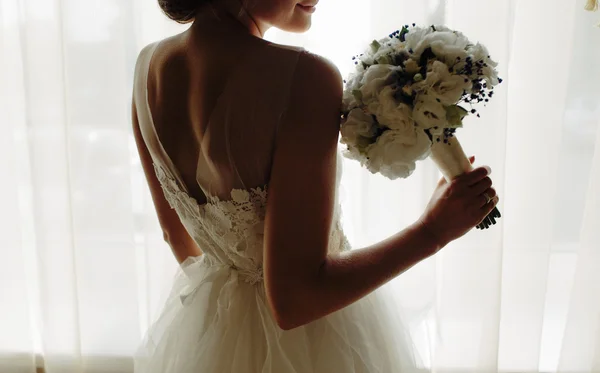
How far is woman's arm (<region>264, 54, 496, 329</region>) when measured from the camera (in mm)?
693

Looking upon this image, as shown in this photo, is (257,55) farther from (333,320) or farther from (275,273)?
(333,320)

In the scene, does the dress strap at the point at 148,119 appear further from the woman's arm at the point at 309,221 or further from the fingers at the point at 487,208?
the fingers at the point at 487,208

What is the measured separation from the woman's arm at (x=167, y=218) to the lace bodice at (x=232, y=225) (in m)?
0.10

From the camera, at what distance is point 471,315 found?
5.20 feet

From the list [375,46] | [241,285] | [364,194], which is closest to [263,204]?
[241,285]

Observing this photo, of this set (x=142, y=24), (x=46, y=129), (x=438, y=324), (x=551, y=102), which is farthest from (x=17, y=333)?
(x=551, y=102)

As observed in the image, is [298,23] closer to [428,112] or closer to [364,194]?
[428,112]

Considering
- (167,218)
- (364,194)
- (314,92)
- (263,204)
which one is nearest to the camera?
(314,92)

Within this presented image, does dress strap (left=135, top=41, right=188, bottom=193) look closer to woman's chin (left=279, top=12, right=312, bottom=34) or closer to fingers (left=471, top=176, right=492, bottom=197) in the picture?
woman's chin (left=279, top=12, right=312, bottom=34)

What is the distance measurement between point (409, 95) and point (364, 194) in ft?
2.74

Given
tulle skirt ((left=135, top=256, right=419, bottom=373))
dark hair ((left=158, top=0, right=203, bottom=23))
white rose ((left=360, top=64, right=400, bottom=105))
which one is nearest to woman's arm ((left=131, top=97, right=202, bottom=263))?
tulle skirt ((left=135, top=256, right=419, bottom=373))

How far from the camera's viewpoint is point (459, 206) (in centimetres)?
78

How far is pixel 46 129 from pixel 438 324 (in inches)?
53.2

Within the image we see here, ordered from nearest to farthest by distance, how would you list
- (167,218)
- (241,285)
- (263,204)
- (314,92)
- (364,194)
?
1. (314,92)
2. (263,204)
3. (241,285)
4. (167,218)
5. (364,194)
